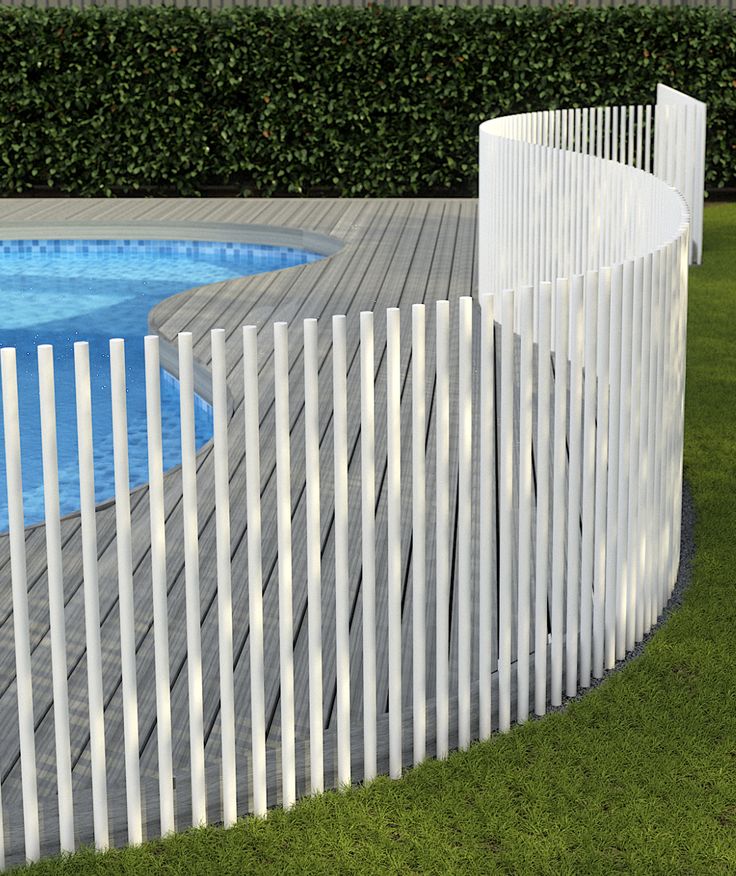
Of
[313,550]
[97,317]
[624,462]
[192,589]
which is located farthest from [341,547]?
[97,317]

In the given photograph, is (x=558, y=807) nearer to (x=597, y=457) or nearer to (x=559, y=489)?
(x=559, y=489)

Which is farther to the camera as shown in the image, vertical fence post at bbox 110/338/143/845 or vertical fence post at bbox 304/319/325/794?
vertical fence post at bbox 304/319/325/794

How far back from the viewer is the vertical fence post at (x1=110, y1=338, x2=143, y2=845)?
3.42m

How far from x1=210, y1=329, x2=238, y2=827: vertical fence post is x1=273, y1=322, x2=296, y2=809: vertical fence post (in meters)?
0.14

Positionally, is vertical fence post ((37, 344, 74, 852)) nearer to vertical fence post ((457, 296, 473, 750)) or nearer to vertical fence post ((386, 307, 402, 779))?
vertical fence post ((386, 307, 402, 779))

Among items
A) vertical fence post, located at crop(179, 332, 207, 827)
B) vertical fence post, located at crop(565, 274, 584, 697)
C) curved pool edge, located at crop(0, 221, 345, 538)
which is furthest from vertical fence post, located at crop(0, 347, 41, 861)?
curved pool edge, located at crop(0, 221, 345, 538)

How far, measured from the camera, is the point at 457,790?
400 cm

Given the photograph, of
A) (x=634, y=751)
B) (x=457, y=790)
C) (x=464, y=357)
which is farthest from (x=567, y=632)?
(x=464, y=357)

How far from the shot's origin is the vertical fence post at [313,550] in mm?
3730

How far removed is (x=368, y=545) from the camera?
3.94m

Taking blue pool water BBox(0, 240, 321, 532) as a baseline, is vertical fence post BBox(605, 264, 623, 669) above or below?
above

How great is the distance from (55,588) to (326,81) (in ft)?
47.5

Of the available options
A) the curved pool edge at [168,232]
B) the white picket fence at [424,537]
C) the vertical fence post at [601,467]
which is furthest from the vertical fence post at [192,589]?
the curved pool edge at [168,232]

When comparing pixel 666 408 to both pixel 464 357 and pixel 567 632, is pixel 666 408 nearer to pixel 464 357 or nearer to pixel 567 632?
pixel 567 632
